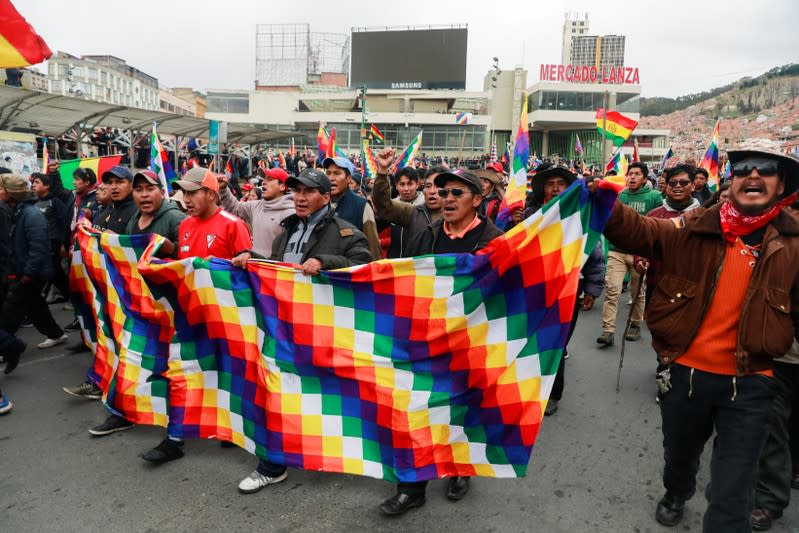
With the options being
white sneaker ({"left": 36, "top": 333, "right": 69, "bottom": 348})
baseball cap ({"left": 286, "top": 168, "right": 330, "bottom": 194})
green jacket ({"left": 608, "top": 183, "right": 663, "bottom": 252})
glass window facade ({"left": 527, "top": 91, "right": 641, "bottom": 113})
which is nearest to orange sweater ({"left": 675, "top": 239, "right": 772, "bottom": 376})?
baseball cap ({"left": 286, "top": 168, "right": 330, "bottom": 194})

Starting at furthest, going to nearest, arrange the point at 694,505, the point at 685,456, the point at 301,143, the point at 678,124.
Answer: the point at 678,124
the point at 301,143
the point at 694,505
the point at 685,456

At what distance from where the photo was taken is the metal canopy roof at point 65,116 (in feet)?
40.0

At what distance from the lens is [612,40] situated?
565ft

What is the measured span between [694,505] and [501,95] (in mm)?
68367

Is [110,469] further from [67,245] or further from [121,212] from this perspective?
[67,245]

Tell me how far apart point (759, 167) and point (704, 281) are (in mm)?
562

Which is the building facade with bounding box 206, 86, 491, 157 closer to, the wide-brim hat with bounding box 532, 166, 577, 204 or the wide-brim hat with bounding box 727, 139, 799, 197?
the wide-brim hat with bounding box 532, 166, 577, 204

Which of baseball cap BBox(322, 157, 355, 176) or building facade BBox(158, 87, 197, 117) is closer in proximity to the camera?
baseball cap BBox(322, 157, 355, 176)

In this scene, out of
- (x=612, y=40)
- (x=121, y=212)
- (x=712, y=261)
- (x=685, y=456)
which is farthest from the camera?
(x=612, y=40)

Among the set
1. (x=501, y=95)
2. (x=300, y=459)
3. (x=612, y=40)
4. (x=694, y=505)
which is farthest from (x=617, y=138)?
(x=612, y=40)

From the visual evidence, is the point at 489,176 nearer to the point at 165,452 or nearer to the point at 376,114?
the point at 165,452

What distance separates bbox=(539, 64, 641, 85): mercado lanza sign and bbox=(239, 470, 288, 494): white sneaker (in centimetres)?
6739

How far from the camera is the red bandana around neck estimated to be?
8.14 feet

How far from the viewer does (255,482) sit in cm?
340
